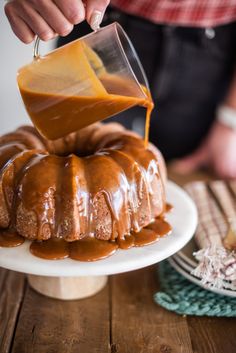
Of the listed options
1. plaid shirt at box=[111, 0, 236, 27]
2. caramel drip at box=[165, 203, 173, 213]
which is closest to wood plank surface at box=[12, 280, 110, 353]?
caramel drip at box=[165, 203, 173, 213]

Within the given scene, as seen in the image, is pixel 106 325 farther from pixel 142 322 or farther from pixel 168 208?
pixel 168 208

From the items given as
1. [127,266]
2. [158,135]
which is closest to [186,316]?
[127,266]

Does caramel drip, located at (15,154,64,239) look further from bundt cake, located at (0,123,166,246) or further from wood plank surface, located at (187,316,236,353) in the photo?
wood plank surface, located at (187,316,236,353)

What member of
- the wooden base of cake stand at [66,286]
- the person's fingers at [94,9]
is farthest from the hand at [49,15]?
the wooden base of cake stand at [66,286]

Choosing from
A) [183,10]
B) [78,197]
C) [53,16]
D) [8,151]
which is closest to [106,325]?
[78,197]

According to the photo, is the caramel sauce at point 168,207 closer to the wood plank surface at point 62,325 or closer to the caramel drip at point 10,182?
the wood plank surface at point 62,325

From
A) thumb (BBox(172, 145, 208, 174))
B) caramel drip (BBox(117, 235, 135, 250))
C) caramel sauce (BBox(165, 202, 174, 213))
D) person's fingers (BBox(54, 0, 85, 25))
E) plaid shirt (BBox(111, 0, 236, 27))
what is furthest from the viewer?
thumb (BBox(172, 145, 208, 174))
